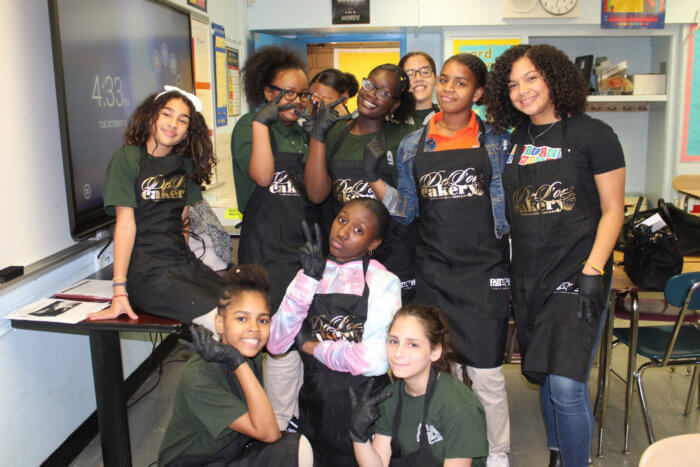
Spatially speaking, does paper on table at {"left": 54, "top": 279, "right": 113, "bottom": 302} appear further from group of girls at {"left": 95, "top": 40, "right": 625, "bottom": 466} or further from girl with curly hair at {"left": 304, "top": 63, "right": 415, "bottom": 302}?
girl with curly hair at {"left": 304, "top": 63, "right": 415, "bottom": 302}

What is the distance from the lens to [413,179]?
2.13 m

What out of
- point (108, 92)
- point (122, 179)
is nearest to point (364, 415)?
point (122, 179)

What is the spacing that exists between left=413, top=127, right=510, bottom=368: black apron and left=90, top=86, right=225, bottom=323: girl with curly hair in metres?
0.77

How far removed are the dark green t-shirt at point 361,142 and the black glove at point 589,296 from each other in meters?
0.75

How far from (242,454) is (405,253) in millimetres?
912

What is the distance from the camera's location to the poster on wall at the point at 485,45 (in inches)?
188

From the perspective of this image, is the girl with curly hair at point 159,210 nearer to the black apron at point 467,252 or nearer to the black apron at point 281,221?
the black apron at point 281,221

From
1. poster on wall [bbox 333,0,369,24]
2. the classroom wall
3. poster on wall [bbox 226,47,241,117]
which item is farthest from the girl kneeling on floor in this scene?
poster on wall [bbox 333,0,369,24]

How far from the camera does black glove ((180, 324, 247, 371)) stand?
61.1 inches

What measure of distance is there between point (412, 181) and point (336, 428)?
0.88 metres

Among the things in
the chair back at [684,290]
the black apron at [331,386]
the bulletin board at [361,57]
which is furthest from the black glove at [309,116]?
the bulletin board at [361,57]

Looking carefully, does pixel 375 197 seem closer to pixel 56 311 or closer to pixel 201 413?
pixel 201 413

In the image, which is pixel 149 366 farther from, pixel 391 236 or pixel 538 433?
pixel 538 433

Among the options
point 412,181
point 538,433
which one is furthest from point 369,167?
point 538,433
